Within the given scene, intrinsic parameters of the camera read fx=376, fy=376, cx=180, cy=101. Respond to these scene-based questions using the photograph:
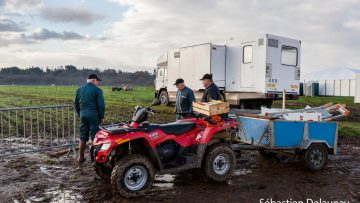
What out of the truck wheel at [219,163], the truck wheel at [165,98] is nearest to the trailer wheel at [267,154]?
the truck wheel at [219,163]

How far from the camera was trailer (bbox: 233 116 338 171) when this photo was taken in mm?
7408

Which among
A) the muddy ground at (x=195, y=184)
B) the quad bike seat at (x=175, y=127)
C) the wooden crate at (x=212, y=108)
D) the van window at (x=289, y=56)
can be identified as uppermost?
the van window at (x=289, y=56)

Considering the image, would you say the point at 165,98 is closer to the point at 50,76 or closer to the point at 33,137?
the point at 33,137

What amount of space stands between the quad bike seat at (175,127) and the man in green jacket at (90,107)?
223 centimetres

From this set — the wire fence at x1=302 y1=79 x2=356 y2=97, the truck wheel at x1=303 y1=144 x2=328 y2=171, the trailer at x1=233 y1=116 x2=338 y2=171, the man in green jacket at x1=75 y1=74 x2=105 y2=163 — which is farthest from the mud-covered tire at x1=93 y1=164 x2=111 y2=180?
the wire fence at x1=302 y1=79 x2=356 y2=97

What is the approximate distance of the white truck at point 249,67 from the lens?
16234 mm

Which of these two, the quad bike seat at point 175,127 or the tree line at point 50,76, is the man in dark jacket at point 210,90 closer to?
the quad bike seat at point 175,127

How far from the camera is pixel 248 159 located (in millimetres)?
8766

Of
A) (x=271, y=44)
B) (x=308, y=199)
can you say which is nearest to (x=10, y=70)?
(x=271, y=44)

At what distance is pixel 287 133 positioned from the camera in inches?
295

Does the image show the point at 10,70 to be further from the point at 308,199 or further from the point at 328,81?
the point at 308,199

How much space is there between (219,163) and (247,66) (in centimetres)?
1047

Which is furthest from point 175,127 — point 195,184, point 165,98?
point 165,98

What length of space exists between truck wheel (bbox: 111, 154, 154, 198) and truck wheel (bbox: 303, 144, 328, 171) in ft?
11.2
